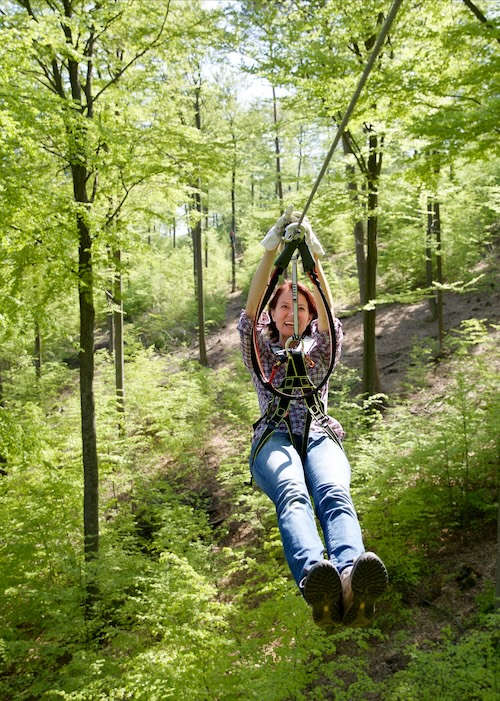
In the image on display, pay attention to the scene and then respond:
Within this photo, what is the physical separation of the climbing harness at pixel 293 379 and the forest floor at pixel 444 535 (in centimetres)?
211

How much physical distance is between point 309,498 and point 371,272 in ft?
21.1

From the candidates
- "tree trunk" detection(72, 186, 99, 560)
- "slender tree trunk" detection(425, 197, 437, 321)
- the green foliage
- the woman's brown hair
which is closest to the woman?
the woman's brown hair

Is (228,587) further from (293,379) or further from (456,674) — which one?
(293,379)

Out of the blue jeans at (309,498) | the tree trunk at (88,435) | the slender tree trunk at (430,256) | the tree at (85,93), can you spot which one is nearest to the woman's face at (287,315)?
the blue jeans at (309,498)

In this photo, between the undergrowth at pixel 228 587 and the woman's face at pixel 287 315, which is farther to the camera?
the undergrowth at pixel 228 587

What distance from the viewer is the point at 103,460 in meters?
7.71

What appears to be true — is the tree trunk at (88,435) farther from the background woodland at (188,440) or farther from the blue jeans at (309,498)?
the blue jeans at (309,498)

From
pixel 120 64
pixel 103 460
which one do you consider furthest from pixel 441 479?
pixel 120 64

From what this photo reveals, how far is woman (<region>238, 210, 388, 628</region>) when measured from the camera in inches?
80.7

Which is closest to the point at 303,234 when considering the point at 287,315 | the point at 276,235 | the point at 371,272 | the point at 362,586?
the point at 276,235

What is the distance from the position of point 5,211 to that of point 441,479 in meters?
5.21

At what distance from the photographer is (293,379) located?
3027mm

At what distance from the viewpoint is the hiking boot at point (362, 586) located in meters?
1.99

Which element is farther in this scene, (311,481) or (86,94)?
(86,94)
